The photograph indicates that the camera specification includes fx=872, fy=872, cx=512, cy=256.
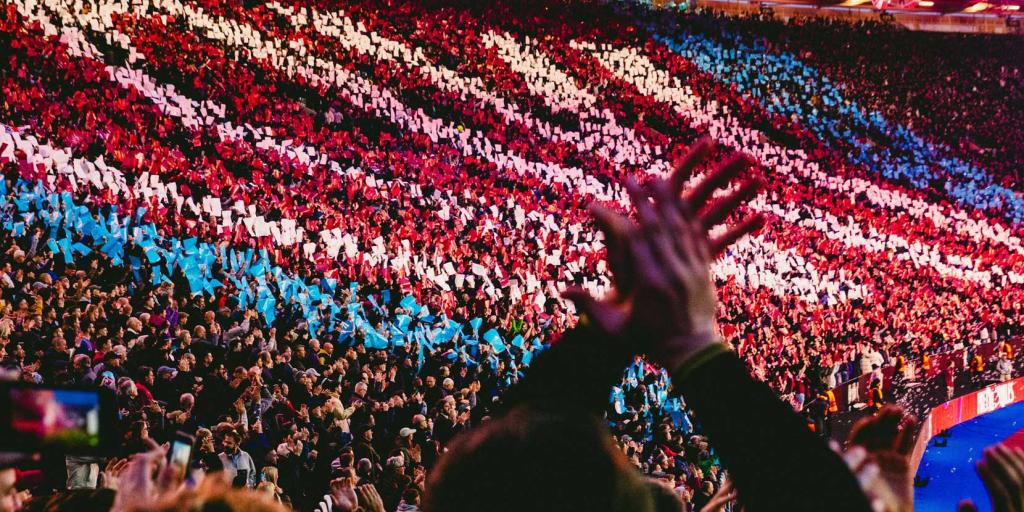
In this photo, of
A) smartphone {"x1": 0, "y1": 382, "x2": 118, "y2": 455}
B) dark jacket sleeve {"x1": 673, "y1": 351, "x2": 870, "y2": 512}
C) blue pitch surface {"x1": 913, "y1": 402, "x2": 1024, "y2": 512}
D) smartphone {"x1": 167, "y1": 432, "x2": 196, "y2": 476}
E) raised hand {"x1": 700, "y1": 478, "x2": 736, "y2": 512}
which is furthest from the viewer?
blue pitch surface {"x1": 913, "y1": 402, "x2": 1024, "y2": 512}

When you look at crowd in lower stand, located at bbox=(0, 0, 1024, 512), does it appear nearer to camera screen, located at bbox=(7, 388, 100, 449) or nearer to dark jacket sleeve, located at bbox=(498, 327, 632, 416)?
dark jacket sleeve, located at bbox=(498, 327, 632, 416)

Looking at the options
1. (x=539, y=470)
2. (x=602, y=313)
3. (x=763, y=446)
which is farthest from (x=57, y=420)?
(x=763, y=446)

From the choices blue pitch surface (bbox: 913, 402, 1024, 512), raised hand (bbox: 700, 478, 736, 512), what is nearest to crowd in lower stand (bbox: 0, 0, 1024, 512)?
raised hand (bbox: 700, 478, 736, 512)

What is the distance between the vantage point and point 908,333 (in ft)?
47.8

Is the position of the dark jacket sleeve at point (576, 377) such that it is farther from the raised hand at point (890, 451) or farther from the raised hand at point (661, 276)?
the raised hand at point (890, 451)

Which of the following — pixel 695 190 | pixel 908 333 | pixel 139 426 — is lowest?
pixel 908 333

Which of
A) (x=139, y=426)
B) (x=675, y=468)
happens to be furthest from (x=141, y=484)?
(x=675, y=468)

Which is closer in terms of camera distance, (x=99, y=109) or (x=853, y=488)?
(x=853, y=488)

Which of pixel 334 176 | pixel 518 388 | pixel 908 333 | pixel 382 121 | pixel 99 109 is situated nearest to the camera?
pixel 518 388

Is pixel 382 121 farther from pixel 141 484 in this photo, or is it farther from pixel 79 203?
pixel 141 484

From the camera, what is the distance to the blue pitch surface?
11.0 metres

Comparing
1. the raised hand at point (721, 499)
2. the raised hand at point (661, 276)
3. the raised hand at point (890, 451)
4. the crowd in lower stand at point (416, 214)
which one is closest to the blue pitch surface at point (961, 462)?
the crowd in lower stand at point (416, 214)

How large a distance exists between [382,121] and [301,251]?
286 inches

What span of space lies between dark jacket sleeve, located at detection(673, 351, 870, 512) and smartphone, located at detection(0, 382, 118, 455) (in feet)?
3.67
